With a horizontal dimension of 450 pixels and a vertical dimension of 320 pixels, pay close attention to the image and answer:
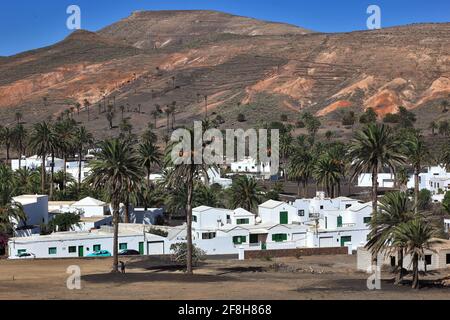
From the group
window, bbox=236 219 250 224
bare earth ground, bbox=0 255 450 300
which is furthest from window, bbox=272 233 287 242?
bare earth ground, bbox=0 255 450 300

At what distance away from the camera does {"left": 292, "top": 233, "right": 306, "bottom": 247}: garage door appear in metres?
70.6

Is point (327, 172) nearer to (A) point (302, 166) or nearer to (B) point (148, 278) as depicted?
(A) point (302, 166)

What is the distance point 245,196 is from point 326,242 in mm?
16069

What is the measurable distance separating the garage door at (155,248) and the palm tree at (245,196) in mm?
18344

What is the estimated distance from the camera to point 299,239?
235ft

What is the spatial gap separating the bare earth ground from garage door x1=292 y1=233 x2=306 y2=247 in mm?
7047

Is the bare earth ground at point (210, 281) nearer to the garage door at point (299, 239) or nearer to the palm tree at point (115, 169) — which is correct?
the palm tree at point (115, 169)

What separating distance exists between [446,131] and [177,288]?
12565cm

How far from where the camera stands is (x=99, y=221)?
75.6 meters

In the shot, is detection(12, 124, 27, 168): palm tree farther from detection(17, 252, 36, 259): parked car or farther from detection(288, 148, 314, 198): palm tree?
detection(17, 252, 36, 259): parked car

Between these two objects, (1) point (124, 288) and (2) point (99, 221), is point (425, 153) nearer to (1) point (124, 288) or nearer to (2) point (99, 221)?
(2) point (99, 221)

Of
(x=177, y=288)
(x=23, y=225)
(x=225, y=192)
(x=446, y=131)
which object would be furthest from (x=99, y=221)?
(x=446, y=131)

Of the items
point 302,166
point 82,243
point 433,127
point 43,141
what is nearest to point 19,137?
point 43,141

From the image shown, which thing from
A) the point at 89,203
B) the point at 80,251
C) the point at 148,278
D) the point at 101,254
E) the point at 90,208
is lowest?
the point at 148,278
